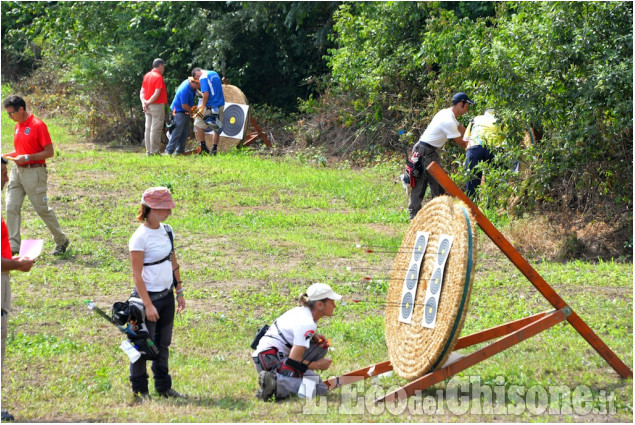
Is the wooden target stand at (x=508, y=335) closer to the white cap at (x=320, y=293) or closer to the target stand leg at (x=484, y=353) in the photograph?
the target stand leg at (x=484, y=353)

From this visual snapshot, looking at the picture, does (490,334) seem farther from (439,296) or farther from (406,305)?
(439,296)

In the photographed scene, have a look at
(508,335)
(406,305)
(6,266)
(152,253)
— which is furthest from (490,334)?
(6,266)

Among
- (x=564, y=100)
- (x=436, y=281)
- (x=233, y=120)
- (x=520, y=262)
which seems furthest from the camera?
(x=233, y=120)

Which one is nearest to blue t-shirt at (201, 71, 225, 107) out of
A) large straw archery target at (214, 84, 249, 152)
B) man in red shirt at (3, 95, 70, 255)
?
large straw archery target at (214, 84, 249, 152)

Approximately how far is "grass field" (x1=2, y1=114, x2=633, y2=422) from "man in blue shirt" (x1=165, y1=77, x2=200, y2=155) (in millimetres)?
2135

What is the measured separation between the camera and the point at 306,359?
6.09 m

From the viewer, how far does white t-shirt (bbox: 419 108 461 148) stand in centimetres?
1116

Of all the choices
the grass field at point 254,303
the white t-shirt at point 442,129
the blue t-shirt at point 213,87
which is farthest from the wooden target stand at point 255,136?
the white t-shirt at point 442,129

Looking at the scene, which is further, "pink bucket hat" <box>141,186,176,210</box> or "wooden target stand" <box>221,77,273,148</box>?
"wooden target stand" <box>221,77,273,148</box>

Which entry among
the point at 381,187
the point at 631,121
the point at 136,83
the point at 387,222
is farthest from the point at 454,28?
the point at 136,83

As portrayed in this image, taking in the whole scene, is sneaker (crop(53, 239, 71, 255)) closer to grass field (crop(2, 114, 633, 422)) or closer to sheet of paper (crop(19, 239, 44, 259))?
grass field (crop(2, 114, 633, 422))

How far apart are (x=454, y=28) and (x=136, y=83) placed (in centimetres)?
901

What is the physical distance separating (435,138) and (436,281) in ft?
18.6

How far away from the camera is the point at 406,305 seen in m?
6.30
